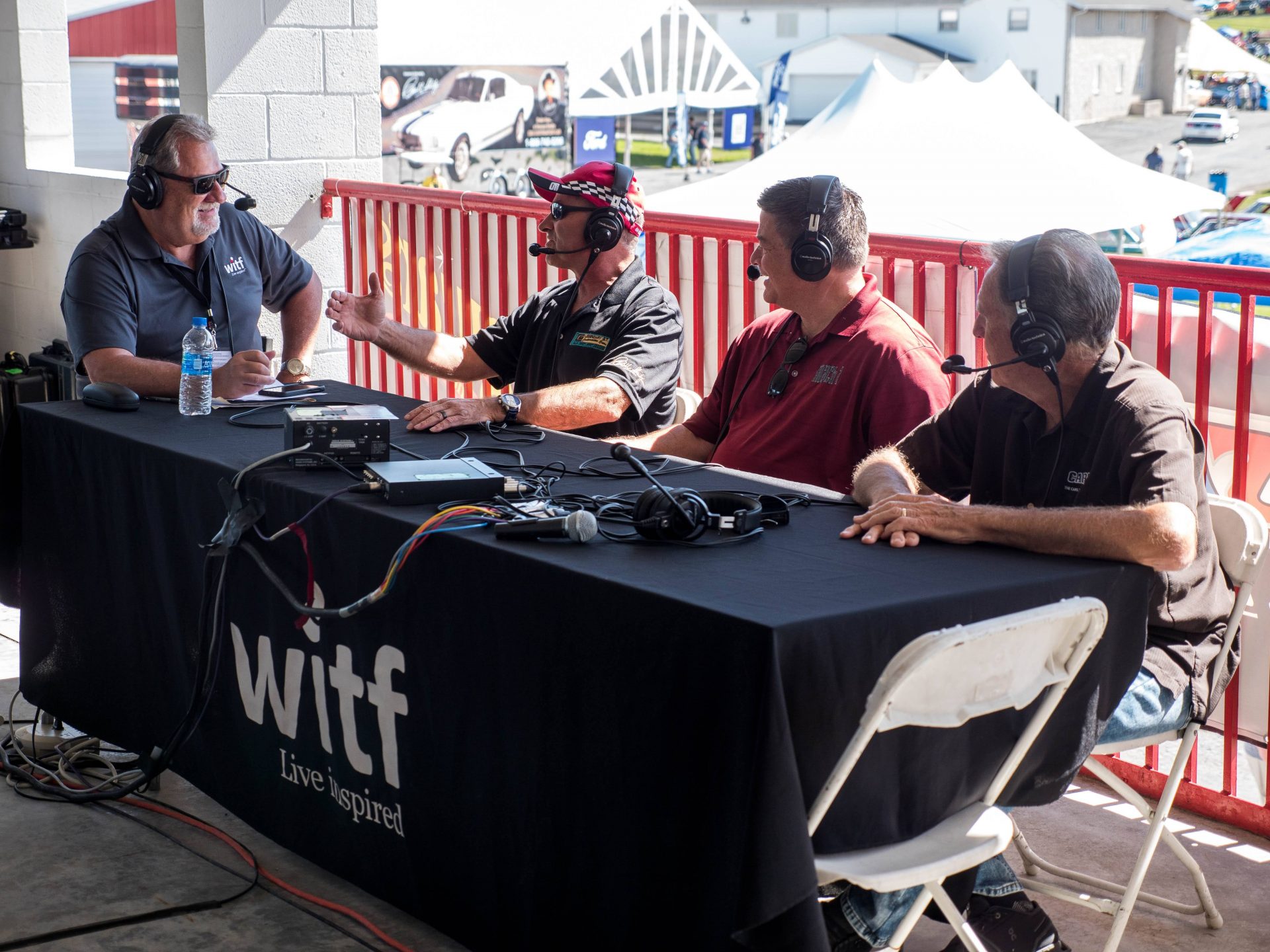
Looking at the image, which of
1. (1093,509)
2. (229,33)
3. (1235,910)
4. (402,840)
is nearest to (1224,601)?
(1093,509)

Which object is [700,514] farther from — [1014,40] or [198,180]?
[1014,40]

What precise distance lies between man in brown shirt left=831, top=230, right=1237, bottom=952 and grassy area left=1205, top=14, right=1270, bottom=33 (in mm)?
80859

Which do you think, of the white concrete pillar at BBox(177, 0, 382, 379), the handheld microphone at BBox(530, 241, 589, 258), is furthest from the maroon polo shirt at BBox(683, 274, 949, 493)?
the white concrete pillar at BBox(177, 0, 382, 379)

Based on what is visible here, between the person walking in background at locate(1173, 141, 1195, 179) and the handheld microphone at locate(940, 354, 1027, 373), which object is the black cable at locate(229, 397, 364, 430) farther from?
the person walking in background at locate(1173, 141, 1195, 179)

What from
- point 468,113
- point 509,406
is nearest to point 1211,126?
point 468,113

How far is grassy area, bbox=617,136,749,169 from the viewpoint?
4053 cm

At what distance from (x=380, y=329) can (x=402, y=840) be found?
177 cm

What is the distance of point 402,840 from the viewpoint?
101 inches

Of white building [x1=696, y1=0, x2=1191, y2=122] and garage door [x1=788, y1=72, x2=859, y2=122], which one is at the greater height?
white building [x1=696, y1=0, x2=1191, y2=122]

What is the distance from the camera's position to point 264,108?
5820 mm

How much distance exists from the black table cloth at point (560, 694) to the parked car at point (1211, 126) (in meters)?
47.8

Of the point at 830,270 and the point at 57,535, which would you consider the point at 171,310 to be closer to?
the point at 57,535

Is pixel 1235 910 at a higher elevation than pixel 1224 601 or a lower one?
lower

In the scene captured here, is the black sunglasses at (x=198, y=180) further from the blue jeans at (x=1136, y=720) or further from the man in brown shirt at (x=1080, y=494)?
the blue jeans at (x=1136, y=720)
